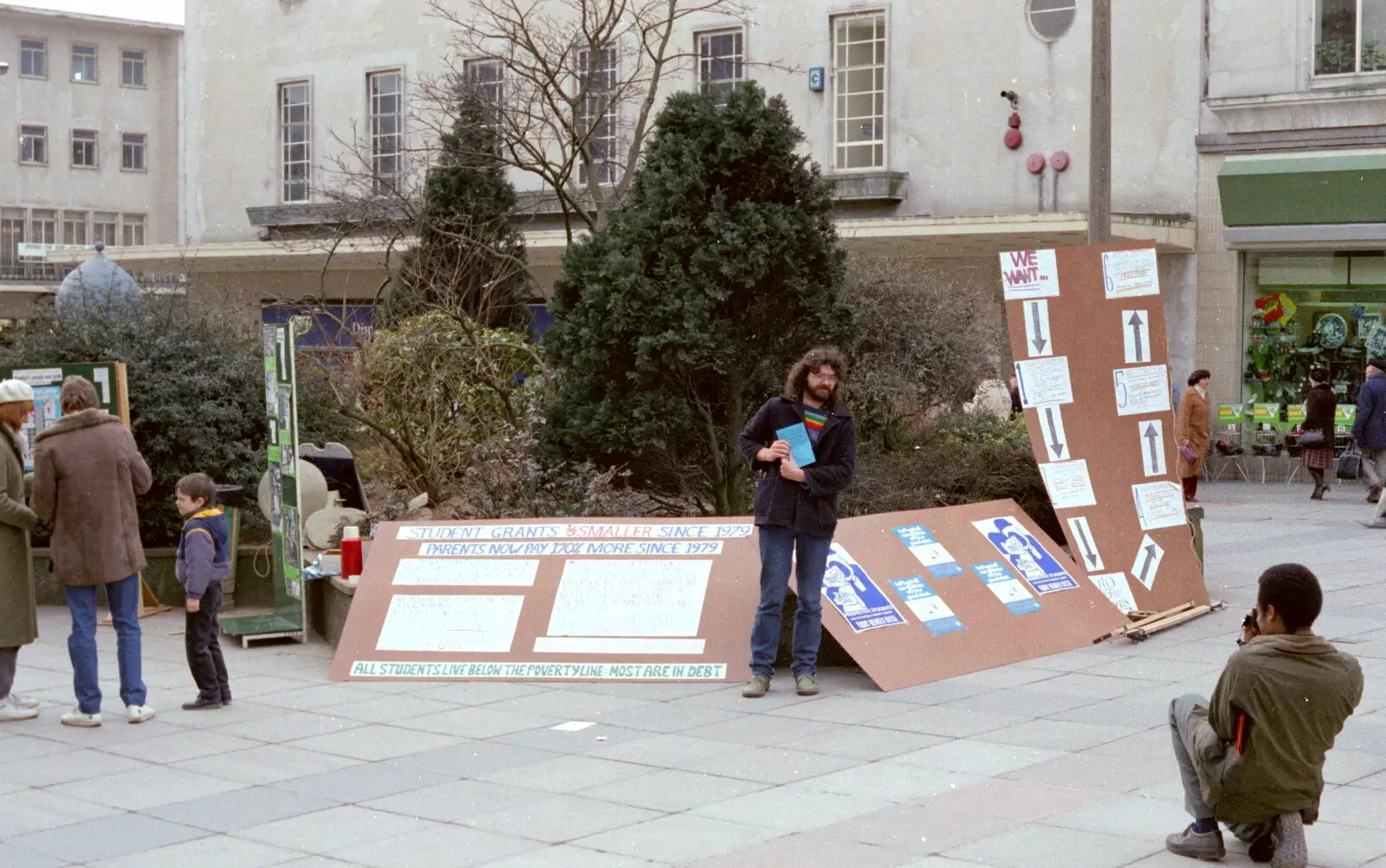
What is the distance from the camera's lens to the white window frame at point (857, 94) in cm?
2736

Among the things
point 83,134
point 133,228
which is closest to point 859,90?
point 133,228

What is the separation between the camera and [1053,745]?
24.5 ft

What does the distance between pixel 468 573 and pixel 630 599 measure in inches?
41.2

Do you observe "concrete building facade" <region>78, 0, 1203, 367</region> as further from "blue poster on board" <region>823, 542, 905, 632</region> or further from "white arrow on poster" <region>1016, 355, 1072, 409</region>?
"blue poster on board" <region>823, 542, 905, 632</region>

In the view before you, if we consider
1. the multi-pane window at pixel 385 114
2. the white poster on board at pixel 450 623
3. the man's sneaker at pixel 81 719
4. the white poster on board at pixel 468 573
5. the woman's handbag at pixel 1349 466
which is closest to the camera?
the man's sneaker at pixel 81 719

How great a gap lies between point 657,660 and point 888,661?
1.26m

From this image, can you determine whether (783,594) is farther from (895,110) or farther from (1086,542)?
(895,110)

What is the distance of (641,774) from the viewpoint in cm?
703

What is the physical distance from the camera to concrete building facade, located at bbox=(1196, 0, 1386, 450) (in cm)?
2316

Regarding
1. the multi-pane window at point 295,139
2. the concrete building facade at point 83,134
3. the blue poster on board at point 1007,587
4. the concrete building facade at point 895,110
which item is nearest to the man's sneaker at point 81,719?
the blue poster on board at point 1007,587

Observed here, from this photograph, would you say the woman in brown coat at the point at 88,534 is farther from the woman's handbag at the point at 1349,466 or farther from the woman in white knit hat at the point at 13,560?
the woman's handbag at the point at 1349,466

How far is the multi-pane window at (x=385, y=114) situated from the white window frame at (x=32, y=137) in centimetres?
3327

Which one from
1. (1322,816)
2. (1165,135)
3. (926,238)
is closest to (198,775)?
(1322,816)

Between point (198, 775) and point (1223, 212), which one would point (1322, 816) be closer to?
point (198, 775)
